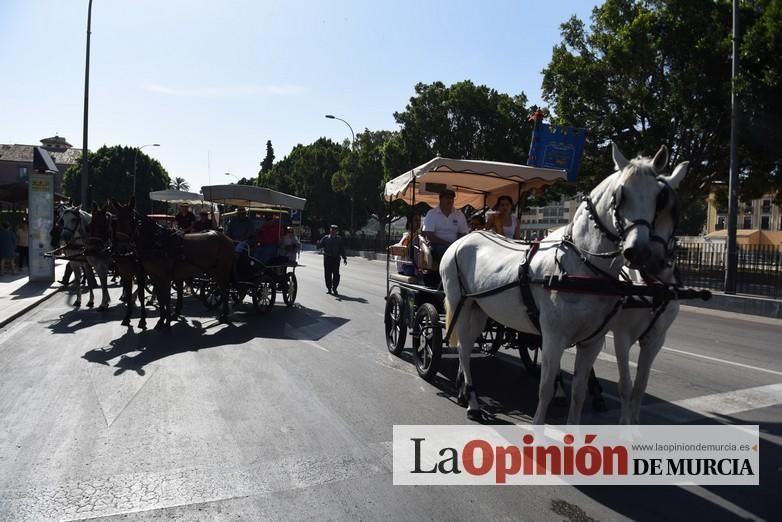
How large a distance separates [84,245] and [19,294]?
3696 mm

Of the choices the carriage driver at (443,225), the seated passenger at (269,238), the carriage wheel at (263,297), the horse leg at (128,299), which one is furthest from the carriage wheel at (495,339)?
the seated passenger at (269,238)

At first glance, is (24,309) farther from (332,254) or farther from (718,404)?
(718,404)

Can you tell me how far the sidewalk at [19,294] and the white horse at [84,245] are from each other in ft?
3.95

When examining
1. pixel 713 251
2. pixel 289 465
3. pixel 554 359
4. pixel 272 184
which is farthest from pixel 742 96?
pixel 272 184

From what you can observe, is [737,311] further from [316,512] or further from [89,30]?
[89,30]

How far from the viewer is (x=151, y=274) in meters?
Result: 10.1

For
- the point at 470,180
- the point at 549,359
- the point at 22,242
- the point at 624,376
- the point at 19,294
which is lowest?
the point at 19,294

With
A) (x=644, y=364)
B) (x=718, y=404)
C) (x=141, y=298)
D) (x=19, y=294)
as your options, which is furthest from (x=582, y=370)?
(x=19, y=294)

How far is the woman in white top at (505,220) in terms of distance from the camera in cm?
744

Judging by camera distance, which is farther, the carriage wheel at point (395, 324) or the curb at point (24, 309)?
the curb at point (24, 309)

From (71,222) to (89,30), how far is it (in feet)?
46.2

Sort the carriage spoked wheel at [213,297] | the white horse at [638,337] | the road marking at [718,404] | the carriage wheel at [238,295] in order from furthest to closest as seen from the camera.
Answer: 1. the carriage wheel at [238,295]
2. the carriage spoked wheel at [213,297]
3. the road marking at [718,404]
4. the white horse at [638,337]

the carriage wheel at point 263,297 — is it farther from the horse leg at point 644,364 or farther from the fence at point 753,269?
the fence at point 753,269

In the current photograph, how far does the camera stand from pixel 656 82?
2133 centimetres
